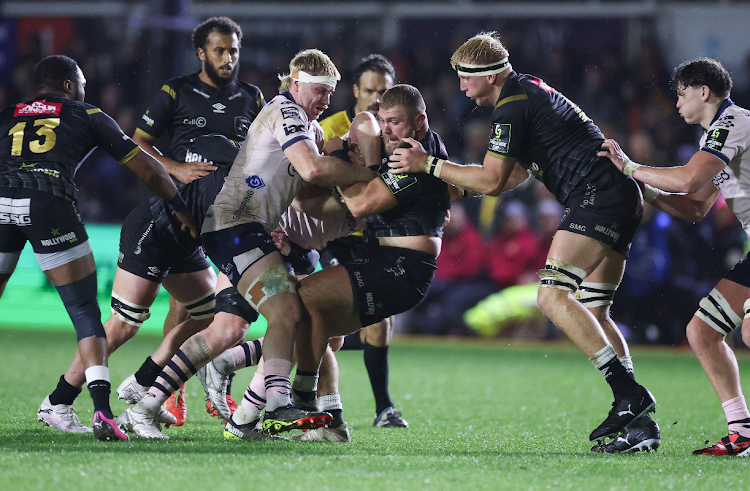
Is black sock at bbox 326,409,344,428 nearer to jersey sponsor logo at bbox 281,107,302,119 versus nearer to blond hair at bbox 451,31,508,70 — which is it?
jersey sponsor logo at bbox 281,107,302,119

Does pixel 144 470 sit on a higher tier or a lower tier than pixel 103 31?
lower

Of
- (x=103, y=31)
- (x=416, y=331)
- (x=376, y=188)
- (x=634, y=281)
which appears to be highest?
(x=103, y=31)

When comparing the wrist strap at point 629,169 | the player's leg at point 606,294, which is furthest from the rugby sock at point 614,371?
the wrist strap at point 629,169

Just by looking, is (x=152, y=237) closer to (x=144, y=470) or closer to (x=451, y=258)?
(x=144, y=470)

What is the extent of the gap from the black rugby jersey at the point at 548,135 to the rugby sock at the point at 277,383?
5.48 feet

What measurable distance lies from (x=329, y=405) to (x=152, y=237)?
1459 mm

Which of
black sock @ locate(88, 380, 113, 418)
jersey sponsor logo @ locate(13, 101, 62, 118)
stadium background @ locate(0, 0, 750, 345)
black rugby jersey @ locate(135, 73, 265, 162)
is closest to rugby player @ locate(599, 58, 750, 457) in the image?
black sock @ locate(88, 380, 113, 418)

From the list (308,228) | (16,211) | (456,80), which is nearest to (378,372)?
(308,228)

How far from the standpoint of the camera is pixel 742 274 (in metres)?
4.95

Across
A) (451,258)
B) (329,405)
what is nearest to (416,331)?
(451,258)

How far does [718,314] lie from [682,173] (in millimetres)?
862

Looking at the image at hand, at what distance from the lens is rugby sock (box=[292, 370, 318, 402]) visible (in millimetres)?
4875

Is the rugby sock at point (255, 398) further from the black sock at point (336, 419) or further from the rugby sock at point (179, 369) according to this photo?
the black sock at point (336, 419)

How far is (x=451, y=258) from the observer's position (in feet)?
40.5
